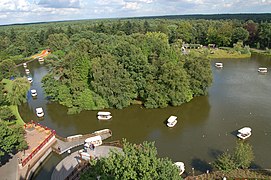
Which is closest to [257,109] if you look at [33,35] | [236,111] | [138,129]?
[236,111]

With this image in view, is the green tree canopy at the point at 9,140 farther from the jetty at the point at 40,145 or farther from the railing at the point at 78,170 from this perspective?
the railing at the point at 78,170

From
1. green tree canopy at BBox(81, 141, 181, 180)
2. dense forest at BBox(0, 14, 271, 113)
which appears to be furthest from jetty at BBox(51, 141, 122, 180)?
dense forest at BBox(0, 14, 271, 113)

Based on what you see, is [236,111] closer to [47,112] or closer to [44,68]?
[47,112]

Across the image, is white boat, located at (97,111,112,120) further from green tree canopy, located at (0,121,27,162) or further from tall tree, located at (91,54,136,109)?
green tree canopy, located at (0,121,27,162)

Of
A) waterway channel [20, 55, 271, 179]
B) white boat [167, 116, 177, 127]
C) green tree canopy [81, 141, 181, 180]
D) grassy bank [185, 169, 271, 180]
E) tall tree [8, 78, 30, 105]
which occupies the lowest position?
waterway channel [20, 55, 271, 179]

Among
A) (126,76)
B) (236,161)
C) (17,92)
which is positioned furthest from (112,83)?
(236,161)

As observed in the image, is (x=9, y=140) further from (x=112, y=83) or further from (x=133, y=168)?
(x=112, y=83)

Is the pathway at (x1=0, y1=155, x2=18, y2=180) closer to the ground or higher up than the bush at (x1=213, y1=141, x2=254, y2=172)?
closer to the ground
